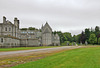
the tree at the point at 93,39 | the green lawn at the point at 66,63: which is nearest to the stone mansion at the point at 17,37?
the tree at the point at 93,39

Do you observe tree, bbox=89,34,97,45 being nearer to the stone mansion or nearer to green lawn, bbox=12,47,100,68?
the stone mansion

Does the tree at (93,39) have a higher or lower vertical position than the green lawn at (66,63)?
higher

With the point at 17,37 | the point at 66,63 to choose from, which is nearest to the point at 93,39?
the point at 17,37

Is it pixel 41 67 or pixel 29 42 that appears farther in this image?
pixel 29 42

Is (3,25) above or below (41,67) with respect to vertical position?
above

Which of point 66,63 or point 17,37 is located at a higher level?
point 17,37

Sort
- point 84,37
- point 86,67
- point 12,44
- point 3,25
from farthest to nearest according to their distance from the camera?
point 84,37 → point 3,25 → point 12,44 → point 86,67

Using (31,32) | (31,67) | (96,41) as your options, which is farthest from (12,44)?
(96,41)

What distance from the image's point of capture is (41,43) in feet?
332

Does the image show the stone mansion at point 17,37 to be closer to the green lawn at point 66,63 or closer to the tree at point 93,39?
the tree at point 93,39

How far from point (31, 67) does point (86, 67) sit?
4.74m

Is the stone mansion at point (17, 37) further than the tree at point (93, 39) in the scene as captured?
No

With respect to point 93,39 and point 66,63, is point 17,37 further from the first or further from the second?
point 66,63

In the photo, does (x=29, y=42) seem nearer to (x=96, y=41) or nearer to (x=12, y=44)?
(x=12, y=44)
